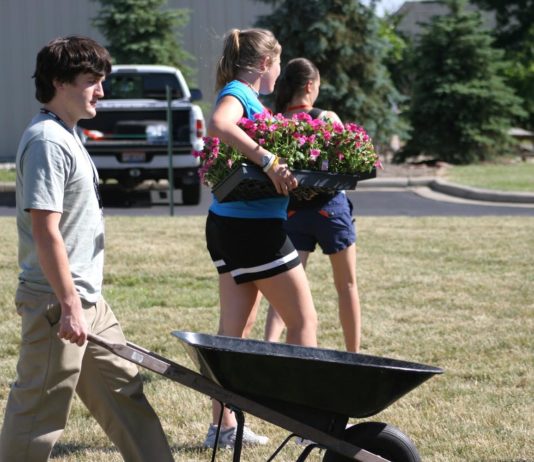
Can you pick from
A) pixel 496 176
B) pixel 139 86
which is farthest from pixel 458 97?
pixel 139 86

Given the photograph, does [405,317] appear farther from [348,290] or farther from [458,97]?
[458,97]

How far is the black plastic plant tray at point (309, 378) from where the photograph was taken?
133 inches

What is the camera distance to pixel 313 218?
5.49 m

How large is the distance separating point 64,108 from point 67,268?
0.56 m

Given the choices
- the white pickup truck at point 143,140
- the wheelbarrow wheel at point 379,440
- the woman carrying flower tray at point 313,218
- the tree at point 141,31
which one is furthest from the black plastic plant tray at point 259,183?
the tree at point 141,31

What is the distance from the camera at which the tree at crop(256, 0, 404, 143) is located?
78.5 feet

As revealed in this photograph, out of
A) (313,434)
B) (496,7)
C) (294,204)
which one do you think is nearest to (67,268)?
(313,434)

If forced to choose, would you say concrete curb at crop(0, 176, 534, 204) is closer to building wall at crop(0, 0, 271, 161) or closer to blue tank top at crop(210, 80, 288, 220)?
building wall at crop(0, 0, 271, 161)

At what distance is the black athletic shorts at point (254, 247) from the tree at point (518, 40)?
29.9 m

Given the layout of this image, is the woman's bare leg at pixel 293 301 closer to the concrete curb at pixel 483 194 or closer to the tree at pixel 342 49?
the concrete curb at pixel 483 194

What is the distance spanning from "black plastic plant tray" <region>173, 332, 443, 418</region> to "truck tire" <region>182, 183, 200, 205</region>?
13037 millimetres

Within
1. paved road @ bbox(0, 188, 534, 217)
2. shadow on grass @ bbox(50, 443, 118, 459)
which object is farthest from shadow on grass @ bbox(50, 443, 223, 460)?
paved road @ bbox(0, 188, 534, 217)

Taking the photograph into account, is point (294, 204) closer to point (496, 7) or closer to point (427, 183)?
point (427, 183)

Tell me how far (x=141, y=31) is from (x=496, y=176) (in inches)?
443
